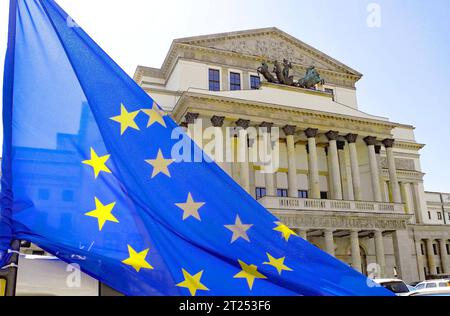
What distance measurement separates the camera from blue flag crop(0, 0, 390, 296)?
3602 millimetres

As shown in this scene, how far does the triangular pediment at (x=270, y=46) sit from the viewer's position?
35.1 meters

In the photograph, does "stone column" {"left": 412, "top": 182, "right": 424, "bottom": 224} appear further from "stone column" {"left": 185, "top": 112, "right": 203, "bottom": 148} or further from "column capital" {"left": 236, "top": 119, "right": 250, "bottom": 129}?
"stone column" {"left": 185, "top": 112, "right": 203, "bottom": 148}

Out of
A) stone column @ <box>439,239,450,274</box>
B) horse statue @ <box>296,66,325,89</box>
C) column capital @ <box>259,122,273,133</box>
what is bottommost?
stone column @ <box>439,239,450,274</box>

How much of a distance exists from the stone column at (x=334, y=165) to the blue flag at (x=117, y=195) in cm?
2800

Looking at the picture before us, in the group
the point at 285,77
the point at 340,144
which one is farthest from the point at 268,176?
the point at 285,77

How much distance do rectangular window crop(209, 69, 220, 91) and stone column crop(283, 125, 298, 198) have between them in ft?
22.8

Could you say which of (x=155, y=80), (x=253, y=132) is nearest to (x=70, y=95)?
(x=253, y=132)

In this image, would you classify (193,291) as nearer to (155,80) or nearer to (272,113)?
(272,113)

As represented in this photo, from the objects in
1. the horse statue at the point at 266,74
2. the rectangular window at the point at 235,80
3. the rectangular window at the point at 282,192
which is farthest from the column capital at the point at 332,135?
the rectangular window at the point at 235,80

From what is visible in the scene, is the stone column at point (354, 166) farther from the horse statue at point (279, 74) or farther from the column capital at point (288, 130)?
the horse statue at point (279, 74)

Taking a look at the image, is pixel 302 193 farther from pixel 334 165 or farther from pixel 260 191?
pixel 260 191

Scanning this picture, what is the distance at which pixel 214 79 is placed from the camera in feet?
114

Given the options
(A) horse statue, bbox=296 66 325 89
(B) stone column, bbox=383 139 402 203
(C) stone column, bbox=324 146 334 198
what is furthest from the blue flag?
(B) stone column, bbox=383 139 402 203
